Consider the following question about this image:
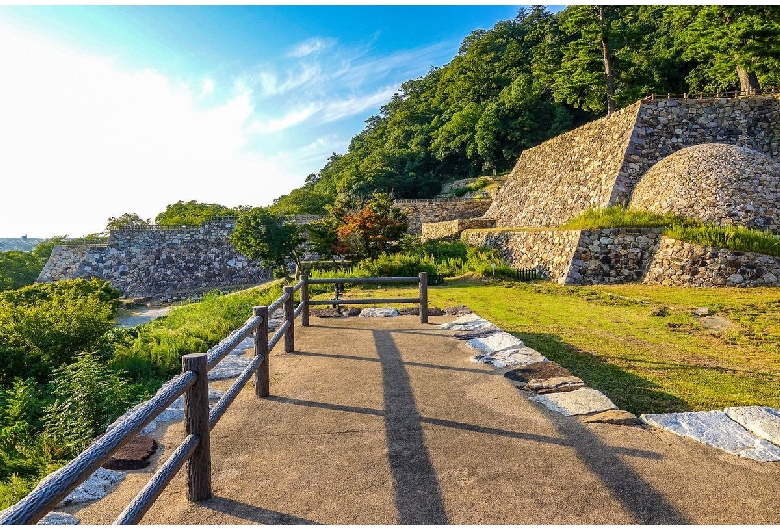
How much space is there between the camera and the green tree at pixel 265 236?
64.8 feet

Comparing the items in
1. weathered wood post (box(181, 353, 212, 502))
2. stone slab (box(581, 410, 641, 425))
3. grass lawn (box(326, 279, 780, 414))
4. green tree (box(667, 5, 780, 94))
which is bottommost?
grass lawn (box(326, 279, 780, 414))

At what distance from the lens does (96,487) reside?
288cm

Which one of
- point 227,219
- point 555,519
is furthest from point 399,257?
point 227,219

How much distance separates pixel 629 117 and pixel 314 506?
19.6 meters

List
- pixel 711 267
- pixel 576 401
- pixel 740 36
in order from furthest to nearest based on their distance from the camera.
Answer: pixel 740 36 < pixel 711 267 < pixel 576 401

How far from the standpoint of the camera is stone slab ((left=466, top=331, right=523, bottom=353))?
6.10m

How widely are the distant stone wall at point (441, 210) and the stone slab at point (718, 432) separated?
27.3 meters

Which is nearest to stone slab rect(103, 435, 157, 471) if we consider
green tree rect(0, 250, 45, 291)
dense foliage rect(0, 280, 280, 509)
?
dense foliage rect(0, 280, 280, 509)

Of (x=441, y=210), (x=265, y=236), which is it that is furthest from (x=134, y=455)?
(x=441, y=210)

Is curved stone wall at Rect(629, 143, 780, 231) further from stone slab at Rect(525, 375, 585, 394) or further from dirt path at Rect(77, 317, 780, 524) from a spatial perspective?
dirt path at Rect(77, 317, 780, 524)

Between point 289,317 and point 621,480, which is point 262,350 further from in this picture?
point 621,480

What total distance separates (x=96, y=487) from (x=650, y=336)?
7.82m

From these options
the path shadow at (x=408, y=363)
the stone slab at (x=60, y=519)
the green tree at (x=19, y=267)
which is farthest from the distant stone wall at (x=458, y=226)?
the green tree at (x=19, y=267)

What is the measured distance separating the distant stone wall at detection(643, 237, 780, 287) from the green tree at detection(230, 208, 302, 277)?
1398cm
